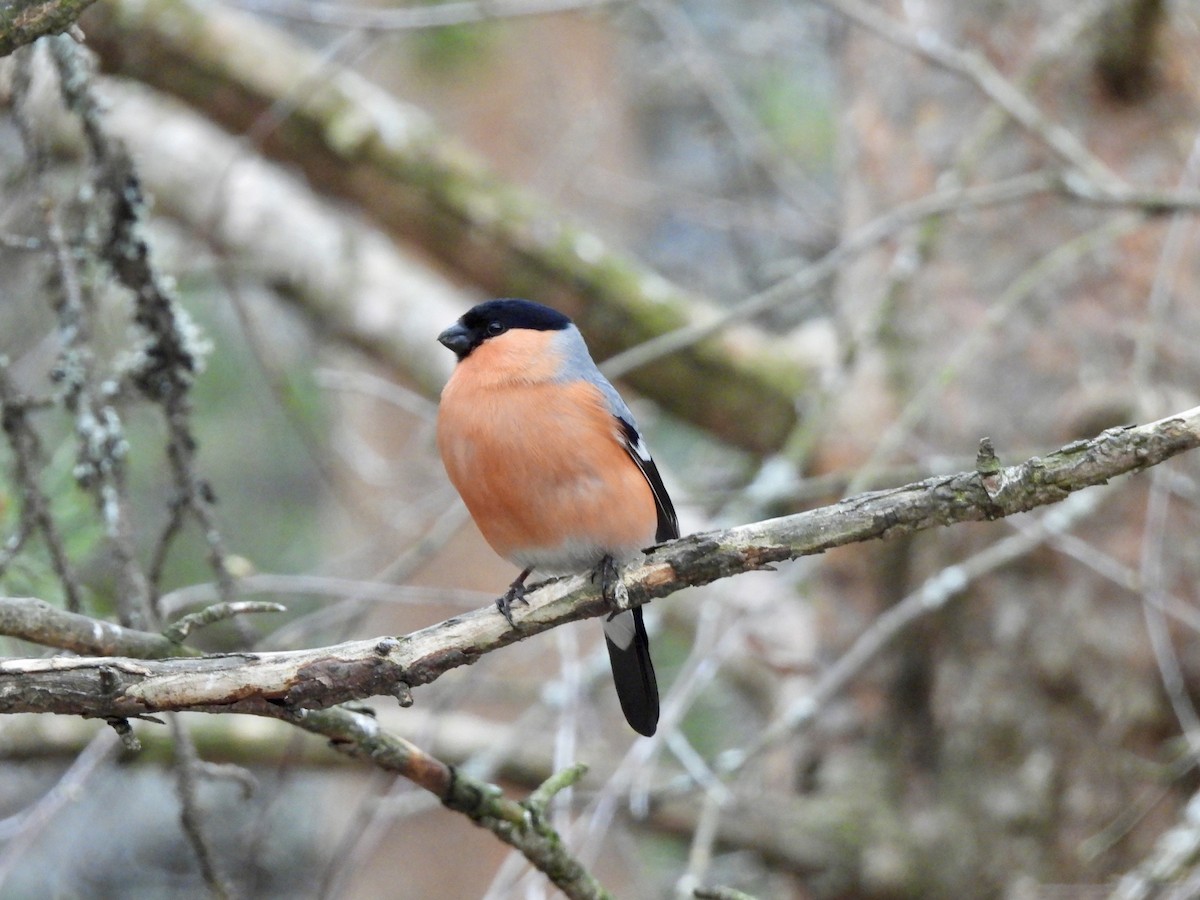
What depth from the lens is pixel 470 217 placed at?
521 centimetres

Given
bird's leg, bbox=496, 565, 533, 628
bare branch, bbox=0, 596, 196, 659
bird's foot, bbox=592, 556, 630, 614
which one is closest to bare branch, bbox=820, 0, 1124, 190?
bird's leg, bbox=496, 565, 533, 628

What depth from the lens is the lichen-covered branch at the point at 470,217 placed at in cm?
509

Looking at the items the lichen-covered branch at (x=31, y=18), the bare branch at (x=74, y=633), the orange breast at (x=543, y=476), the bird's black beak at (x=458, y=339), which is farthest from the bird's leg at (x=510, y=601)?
the lichen-covered branch at (x=31, y=18)

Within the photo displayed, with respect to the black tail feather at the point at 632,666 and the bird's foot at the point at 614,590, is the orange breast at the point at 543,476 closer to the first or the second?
the black tail feather at the point at 632,666

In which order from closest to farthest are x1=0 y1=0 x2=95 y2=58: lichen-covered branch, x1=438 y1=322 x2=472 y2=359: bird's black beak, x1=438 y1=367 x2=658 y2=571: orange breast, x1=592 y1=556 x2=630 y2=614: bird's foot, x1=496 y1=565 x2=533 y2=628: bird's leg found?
x1=0 y1=0 x2=95 y2=58: lichen-covered branch, x1=496 y1=565 x2=533 y2=628: bird's leg, x1=592 y1=556 x2=630 y2=614: bird's foot, x1=438 y1=367 x2=658 y2=571: orange breast, x1=438 y1=322 x2=472 y2=359: bird's black beak

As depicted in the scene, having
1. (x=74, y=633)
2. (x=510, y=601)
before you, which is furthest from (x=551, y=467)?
(x=74, y=633)

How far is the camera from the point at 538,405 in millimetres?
3281

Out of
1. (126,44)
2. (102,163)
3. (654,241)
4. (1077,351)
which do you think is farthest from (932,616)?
(654,241)

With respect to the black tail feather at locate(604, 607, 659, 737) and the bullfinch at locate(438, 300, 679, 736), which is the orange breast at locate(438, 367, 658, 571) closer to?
the bullfinch at locate(438, 300, 679, 736)

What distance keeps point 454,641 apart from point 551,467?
1.01 m

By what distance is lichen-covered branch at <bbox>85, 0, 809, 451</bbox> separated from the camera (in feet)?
16.7

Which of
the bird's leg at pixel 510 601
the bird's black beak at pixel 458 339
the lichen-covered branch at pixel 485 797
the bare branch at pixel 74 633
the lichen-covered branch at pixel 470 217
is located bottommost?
the bare branch at pixel 74 633

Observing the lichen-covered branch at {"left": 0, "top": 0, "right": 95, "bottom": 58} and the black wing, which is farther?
the black wing

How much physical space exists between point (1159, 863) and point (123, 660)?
2614 millimetres
